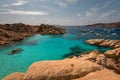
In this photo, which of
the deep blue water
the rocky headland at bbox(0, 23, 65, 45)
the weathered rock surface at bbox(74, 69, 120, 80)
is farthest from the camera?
the rocky headland at bbox(0, 23, 65, 45)

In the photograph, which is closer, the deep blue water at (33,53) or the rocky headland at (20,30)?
the deep blue water at (33,53)

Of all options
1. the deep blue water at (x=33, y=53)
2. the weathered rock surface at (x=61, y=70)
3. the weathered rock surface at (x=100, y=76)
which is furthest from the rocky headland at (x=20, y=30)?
the weathered rock surface at (x=100, y=76)

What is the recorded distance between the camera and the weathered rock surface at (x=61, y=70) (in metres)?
13.5

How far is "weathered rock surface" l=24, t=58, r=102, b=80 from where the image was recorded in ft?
44.3

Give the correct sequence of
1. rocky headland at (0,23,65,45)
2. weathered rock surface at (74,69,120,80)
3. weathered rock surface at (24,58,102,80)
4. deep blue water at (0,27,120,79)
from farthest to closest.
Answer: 1. rocky headland at (0,23,65,45)
2. deep blue water at (0,27,120,79)
3. weathered rock surface at (24,58,102,80)
4. weathered rock surface at (74,69,120,80)

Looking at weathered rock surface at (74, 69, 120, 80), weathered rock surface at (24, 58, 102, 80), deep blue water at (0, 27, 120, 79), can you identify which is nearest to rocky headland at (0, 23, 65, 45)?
deep blue water at (0, 27, 120, 79)

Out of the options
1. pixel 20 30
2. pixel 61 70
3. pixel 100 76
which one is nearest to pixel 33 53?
pixel 61 70

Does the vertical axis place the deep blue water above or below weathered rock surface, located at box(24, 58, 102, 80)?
below

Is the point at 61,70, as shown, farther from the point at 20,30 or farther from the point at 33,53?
the point at 20,30

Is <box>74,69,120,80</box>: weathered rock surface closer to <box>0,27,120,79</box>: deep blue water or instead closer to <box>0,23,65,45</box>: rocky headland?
<box>0,27,120,79</box>: deep blue water

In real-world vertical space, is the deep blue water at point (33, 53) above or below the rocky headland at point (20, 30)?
below

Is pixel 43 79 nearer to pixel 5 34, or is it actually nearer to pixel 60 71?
pixel 60 71

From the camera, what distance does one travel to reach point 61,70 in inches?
544

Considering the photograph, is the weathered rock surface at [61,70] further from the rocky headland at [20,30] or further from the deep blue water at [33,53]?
the rocky headland at [20,30]
